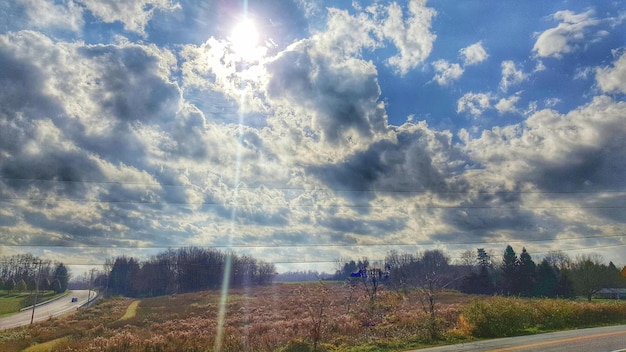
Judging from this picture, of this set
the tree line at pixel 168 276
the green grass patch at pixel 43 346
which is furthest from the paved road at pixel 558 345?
the tree line at pixel 168 276

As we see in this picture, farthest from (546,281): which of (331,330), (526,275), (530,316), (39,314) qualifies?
(39,314)

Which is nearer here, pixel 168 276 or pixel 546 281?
pixel 546 281

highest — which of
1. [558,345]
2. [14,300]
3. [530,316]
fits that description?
[558,345]

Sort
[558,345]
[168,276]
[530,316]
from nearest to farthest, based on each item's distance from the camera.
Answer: [558,345], [530,316], [168,276]

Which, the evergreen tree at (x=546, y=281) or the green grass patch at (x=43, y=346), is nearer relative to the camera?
the green grass patch at (x=43, y=346)

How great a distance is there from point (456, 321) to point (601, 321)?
1430cm

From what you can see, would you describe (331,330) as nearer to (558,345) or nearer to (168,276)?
(558,345)

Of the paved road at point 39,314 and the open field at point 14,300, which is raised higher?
the open field at point 14,300

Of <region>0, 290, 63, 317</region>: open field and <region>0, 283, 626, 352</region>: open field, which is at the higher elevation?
<region>0, 283, 626, 352</region>: open field

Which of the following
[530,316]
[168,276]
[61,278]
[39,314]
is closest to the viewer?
[530,316]

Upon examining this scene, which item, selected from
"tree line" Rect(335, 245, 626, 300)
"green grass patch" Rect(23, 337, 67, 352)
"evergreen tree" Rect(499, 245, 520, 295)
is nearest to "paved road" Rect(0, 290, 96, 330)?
"green grass patch" Rect(23, 337, 67, 352)

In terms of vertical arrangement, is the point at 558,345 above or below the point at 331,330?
above

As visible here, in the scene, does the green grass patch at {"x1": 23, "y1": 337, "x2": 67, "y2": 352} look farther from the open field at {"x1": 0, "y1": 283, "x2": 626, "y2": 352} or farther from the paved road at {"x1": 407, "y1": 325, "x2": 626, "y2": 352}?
the paved road at {"x1": 407, "y1": 325, "x2": 626, "y2": 352}

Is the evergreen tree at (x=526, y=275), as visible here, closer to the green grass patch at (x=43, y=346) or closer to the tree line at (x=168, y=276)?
the tree line at (x=168, y=276)
